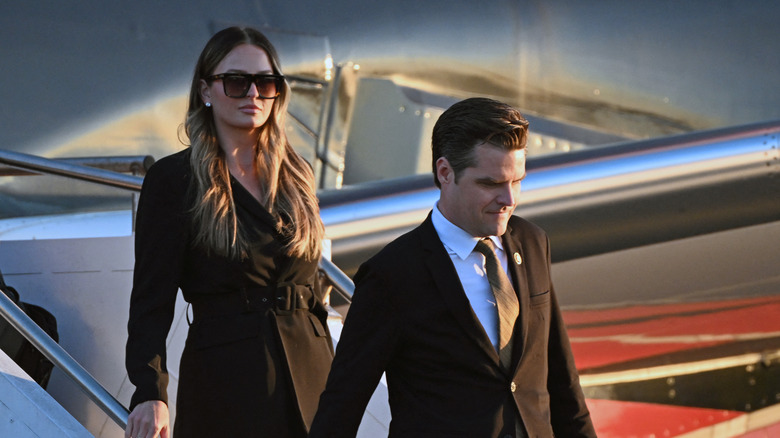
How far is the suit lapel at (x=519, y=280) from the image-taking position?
1.54 meters

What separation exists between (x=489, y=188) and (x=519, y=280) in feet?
0.59

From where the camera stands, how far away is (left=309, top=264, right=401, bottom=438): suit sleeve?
154 centimetres

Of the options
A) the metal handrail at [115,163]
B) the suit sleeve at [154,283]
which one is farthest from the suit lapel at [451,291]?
the metal handrail at [115,163]

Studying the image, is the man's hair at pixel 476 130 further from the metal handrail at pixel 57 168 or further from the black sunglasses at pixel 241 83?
the metal handrail at pixel 57 168

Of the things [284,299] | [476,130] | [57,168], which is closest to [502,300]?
[476,130]

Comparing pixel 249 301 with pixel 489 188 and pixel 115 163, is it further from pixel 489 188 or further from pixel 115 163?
pixel 115 163

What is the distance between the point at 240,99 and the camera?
194 cm

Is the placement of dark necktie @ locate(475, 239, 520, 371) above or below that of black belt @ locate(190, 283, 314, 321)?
above

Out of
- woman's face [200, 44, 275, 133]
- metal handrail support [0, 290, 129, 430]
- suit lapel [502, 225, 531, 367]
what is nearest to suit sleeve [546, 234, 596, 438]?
suit lapel [502, 225, 531, 367]

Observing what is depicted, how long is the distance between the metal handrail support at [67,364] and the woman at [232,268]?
37 centimetres

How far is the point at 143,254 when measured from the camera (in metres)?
1.84

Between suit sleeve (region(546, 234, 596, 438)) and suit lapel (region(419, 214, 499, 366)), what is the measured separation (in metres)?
0.20

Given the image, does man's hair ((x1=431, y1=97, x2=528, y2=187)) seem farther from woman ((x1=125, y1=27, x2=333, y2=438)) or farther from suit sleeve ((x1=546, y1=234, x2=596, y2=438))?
woman ((x1=125, y1=27, x2=333, y2=438))

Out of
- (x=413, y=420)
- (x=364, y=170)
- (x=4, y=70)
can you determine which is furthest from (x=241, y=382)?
(x=4, y=70)
